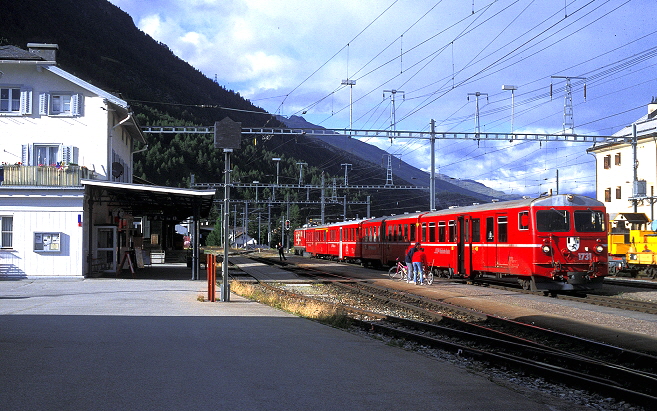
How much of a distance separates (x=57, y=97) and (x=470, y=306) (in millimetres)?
18396

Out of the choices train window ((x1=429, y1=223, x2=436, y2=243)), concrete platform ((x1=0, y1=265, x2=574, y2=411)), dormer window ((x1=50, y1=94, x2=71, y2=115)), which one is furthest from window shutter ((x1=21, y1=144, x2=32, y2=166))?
train window ((x1=429, y1=223, x2=436, y2=243))

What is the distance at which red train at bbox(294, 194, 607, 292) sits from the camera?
62.1 feet

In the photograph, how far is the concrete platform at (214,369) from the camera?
5.87m

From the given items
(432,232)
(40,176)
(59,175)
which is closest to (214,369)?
(59,175)

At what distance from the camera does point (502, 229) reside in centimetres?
2077

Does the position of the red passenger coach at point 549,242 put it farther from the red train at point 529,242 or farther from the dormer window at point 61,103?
the dormer window at point 61,103

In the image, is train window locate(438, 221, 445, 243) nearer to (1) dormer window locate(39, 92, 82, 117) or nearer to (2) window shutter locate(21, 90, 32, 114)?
(1) dormer window locate(39, 92, 82, 117)

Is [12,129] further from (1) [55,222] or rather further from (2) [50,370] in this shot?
(2) [50,370]

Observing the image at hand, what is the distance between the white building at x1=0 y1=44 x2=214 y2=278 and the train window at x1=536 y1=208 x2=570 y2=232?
35.5 ft

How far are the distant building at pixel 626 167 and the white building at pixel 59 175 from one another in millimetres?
33255

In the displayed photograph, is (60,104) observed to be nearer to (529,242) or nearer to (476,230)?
(476,230)

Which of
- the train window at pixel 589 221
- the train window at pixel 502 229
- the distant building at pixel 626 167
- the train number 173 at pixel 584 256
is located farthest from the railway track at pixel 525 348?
the distant building at pixel 626 167

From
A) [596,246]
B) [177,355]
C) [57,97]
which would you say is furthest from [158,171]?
[177,355]

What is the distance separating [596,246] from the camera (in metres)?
19.2
